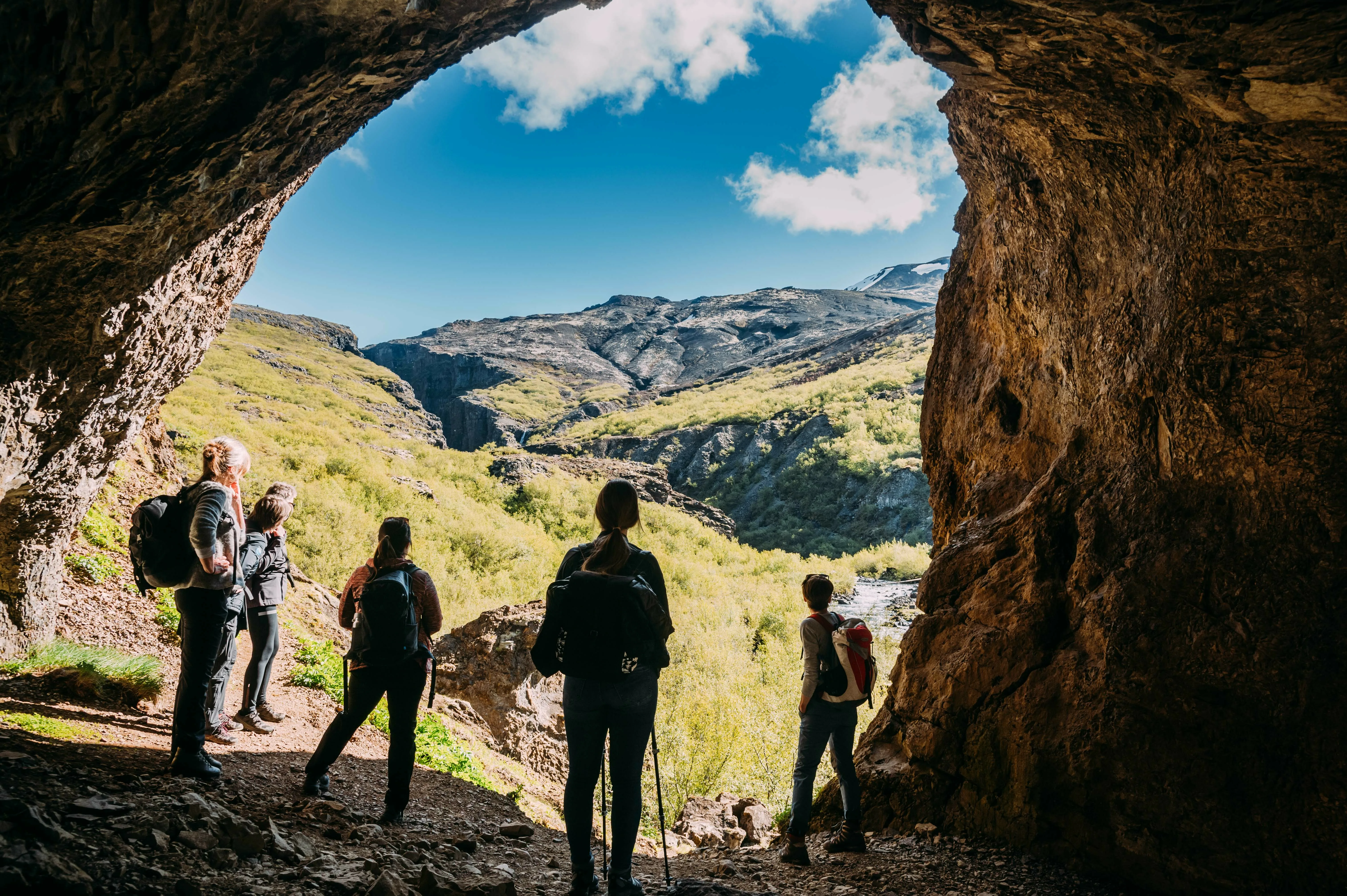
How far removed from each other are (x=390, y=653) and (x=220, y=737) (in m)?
2.38

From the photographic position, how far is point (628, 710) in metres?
3.72

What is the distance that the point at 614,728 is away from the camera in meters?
3.75

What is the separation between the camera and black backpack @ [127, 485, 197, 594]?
424 cm

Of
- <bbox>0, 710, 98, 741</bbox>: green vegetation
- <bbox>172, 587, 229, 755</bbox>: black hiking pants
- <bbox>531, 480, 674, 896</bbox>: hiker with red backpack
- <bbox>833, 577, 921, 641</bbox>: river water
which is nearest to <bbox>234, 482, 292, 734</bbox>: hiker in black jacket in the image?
<bbox>172, 587, 229, 755</bbox>: black hiking pants

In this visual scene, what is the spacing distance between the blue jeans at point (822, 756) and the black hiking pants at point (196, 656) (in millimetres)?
3925

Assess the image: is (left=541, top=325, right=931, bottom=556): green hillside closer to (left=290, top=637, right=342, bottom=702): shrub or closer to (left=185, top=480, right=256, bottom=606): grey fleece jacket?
(left=290, top=637, right=342, bottom=702): shrub

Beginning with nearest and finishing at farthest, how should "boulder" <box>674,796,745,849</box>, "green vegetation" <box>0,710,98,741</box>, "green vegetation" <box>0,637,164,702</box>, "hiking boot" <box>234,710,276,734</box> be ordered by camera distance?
"green vegetation" <box>0,710,98,741</box> → "green vegetation" <box>0,637,164,702</box> → "hiking boot" <box>234,710,276,734</box> → "boulder" <box>674,796,745,849</box>

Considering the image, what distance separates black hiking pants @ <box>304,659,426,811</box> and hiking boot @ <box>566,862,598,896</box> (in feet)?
4.67

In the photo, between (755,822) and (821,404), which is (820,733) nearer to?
(755,822)

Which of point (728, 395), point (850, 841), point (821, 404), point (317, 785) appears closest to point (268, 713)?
point (317, 785)

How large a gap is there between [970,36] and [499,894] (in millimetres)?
6123

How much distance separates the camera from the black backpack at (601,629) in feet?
12.0

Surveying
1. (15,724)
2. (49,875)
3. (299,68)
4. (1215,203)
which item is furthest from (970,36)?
(15,724)

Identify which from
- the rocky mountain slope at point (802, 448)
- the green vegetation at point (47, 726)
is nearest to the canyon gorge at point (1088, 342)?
the green vegetation at point (47, 726)
